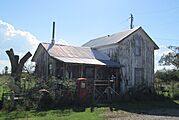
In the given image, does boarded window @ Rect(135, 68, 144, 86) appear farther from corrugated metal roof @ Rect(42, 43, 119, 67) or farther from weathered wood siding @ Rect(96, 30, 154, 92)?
corrugated metal roof @ Rect(42, 43, 119, 67)

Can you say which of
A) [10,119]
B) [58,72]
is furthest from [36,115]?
[58,72]

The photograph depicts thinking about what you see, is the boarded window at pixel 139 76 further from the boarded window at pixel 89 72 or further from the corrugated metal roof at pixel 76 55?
the boarded window at pixel 89 72

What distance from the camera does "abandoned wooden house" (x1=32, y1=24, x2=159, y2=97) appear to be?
23.7 meters

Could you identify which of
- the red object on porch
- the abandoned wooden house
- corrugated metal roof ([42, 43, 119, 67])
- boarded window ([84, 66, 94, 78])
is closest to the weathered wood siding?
the abandoned wooden house

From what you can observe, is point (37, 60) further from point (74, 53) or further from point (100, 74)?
point (100, 74)

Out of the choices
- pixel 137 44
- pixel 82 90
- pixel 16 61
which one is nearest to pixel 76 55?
pixel 16 61

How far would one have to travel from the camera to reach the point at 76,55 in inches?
976

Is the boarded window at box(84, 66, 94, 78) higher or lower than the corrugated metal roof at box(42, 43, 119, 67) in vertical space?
lower

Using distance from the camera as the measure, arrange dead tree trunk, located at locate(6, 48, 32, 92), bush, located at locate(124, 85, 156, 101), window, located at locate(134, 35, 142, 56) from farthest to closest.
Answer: window, located at locate(134, 35, 142, 56) → bush, located at locate(124, 85, 156, 101) → dead tree trunk, located at locate(6, 48, 32, 92)

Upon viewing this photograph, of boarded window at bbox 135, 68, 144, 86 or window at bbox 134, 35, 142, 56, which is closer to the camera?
boarded window at bbox 135, 68, 144, 86

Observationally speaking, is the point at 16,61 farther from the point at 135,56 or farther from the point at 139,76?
the point at 139,76

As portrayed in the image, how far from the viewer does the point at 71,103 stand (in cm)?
1838

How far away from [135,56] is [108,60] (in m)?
2.97

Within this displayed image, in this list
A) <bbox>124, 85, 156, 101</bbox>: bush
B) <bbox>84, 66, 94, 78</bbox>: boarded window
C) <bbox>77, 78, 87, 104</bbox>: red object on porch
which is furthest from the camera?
<bbox>84, 66, 94, 78</bbox>: boarded window
